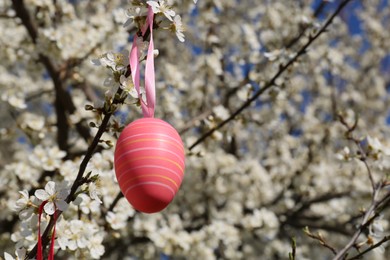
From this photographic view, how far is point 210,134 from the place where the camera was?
2.95m

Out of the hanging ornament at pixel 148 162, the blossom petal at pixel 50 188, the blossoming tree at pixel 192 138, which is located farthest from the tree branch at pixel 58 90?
the hanging ornament at pixel 148 162

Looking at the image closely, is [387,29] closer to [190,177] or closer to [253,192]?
[253,192]

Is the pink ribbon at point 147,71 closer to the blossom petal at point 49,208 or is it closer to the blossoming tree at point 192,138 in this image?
the blossoming tree at point 192,138

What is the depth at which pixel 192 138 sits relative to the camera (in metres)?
4.57

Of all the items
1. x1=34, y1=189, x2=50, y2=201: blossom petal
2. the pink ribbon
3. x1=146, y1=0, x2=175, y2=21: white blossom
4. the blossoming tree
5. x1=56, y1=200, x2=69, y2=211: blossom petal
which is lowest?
x1=56, y1=200, x2=69, y2=211: blossom petal

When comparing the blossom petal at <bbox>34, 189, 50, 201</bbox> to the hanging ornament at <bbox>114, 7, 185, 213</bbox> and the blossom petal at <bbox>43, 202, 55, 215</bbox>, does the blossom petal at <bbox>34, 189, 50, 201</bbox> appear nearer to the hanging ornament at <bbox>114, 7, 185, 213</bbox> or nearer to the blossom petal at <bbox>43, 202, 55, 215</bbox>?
the blossom petal at <bbox>43, 202, 55, 215</bbox>

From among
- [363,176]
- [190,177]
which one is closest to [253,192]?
[190,177]

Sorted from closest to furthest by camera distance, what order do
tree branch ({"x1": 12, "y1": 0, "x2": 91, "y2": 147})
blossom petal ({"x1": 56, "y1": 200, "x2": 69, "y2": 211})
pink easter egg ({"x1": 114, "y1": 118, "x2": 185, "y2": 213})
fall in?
pink easter egg ({"x1": 114, "y1": 118, "x2": 185, "y2": 213}) < blossom petal ({"x1": 56, "y1": 200, "x2": 69, "y2": 211}) < tree branch ({"x1": 12, "y1": 0, "x2": 91, "y2": 147})

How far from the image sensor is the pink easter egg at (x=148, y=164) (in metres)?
Result: 1.40

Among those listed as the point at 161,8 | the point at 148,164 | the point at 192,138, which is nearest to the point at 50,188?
the point at 148,164

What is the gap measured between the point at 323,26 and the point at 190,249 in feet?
7.82

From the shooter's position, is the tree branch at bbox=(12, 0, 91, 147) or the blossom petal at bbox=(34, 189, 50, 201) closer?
the blossom petal at bbox=(34, 189, 50, 201)

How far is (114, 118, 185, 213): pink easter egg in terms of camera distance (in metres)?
1.40

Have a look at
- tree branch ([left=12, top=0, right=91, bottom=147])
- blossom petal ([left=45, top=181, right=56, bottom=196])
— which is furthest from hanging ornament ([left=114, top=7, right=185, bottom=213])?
tree branch ([left=12, top=0, right=91, bottom=147])
